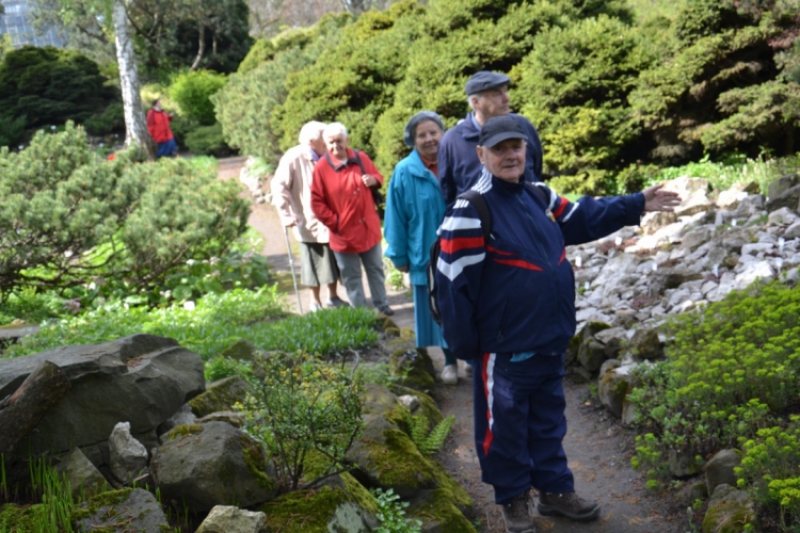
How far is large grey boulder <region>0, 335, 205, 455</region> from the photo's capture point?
3.75 m

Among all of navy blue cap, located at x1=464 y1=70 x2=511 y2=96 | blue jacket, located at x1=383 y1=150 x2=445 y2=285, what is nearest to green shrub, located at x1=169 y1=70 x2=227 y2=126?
blue jacket, located at x1=383 y1=150 x2=445 y2=285

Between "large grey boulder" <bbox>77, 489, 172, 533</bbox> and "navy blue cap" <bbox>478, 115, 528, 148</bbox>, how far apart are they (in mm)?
2159

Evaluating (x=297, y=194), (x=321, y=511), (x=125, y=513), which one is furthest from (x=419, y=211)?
(x=125, y=513)

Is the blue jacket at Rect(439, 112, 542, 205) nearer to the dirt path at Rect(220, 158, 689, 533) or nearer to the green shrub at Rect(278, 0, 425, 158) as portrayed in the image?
the dirt path at Rect(220, 158, 689, 533)

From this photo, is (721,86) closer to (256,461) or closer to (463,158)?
(463,158)

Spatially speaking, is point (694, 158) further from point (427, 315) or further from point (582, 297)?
point (427, 315)

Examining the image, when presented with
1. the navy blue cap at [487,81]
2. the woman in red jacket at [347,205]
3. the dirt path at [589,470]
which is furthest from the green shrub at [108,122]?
the navy blue cap at [487,81]

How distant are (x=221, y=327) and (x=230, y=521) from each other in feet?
15.9

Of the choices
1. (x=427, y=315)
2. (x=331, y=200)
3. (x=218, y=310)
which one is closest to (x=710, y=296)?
(x=427, y=315)

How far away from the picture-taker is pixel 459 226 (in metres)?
4.01

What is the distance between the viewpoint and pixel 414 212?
6566mm

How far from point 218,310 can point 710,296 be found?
5.25 metres

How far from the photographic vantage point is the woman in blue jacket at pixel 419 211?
649 centimetres

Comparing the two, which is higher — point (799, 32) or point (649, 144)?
point (799, 32)
